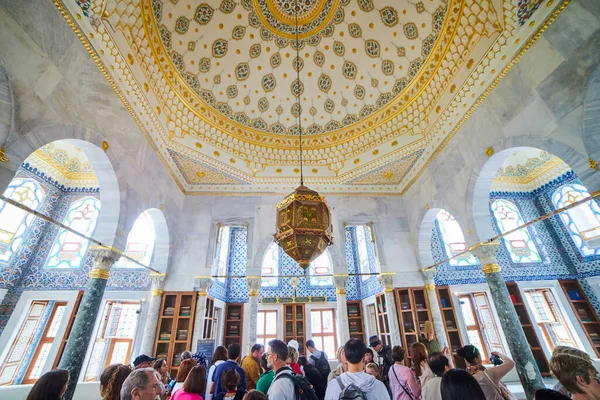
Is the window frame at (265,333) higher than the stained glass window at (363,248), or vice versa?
the stained glass window at (363,248)

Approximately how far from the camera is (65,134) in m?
3.60

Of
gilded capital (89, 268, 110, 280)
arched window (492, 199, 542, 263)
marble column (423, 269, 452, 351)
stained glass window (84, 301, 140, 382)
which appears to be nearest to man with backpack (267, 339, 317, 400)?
gilded capital (89, 268, 110, 280)

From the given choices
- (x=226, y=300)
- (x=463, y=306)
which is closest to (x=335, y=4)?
(x=463, y=306)

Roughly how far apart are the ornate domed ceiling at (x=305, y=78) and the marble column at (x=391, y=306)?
8.08ft

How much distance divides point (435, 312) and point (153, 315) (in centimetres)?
672

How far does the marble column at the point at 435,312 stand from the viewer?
20.9 ft

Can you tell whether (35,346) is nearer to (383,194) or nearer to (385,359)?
(385,359)

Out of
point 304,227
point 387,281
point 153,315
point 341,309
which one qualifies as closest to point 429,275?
point 387,281

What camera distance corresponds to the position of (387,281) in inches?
276

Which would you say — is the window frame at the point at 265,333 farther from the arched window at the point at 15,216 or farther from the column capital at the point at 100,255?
the arched window at the point at 15,216

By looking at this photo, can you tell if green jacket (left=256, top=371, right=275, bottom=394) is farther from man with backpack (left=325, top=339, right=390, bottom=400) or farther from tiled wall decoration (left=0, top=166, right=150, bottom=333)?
tiled wall decoration (left=0, top=166, right=150, bottom=333)

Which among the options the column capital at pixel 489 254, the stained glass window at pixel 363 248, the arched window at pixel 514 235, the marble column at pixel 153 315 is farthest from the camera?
the stained glass window at pixel 363 248

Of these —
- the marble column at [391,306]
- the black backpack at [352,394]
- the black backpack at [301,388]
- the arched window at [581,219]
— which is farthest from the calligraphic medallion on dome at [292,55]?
the black backpack at [352,394]

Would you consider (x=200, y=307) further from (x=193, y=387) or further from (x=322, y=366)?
(x=193, y=387)
